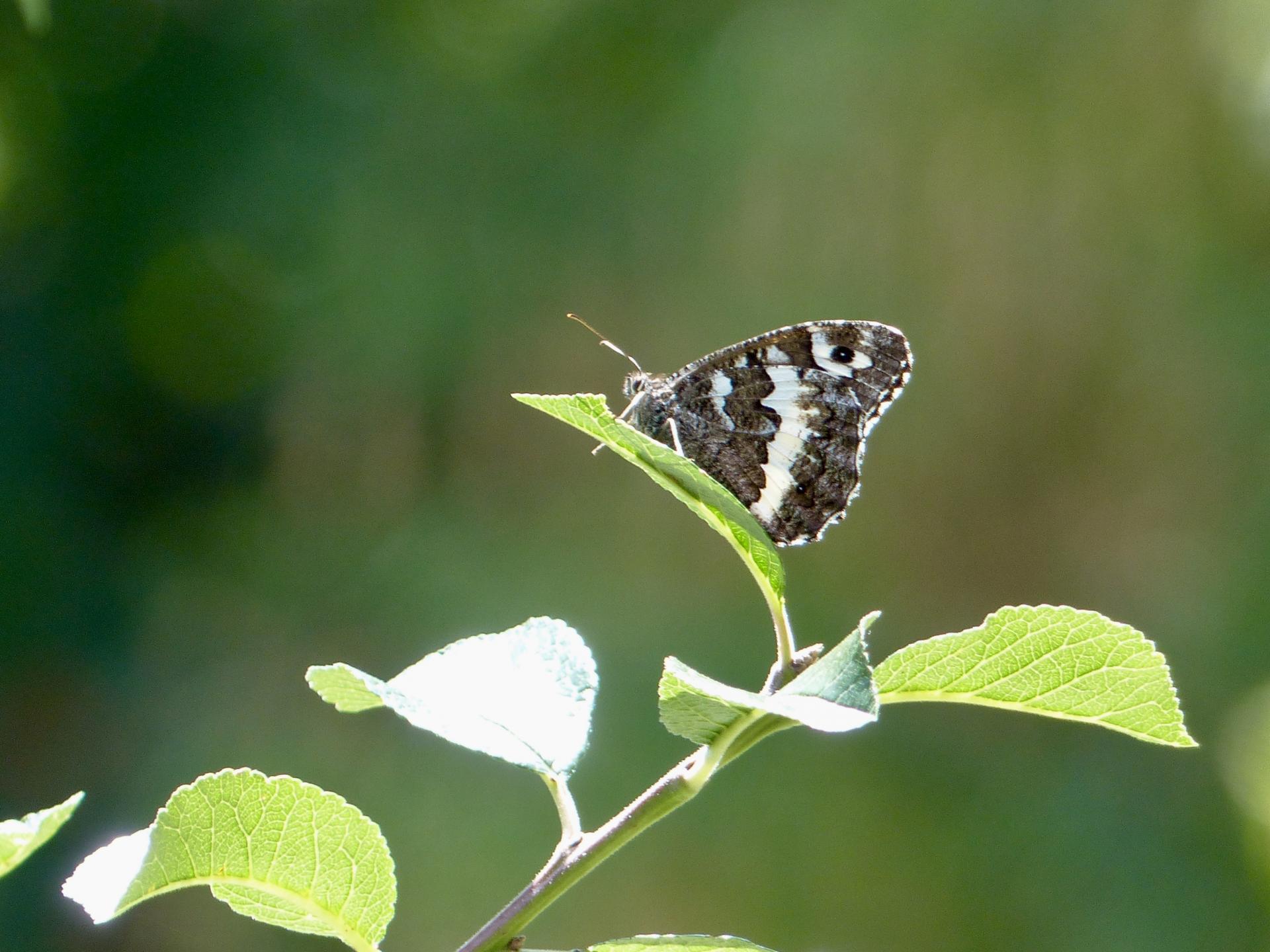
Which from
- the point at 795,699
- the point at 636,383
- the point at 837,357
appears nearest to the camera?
the point at 795,699

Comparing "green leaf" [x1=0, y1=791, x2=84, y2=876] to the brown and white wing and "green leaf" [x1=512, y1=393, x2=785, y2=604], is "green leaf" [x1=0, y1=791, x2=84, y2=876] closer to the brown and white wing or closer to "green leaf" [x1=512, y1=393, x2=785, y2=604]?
"green leaf" [x1=512, y1=393, x2=785, y2=604]

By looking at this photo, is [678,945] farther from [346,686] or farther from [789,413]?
[789,413]

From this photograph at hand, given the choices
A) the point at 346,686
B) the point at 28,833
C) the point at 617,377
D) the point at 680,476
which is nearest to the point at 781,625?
the point at 680,476

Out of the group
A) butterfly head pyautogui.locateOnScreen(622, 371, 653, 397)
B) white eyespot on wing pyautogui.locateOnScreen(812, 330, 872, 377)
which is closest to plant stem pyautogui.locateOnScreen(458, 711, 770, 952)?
white eyespot on wing pyautogui.locateOnScreen(812, 330, 872, 377)

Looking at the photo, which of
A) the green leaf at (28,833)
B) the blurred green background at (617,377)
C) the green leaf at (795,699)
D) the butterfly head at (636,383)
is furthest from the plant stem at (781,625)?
the blurred green background at (617,377)

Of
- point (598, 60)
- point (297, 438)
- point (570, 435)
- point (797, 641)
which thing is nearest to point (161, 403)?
point (297, 438)

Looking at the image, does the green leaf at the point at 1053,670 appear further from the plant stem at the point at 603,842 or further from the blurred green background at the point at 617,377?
the blurred green background at the point at 617,377
